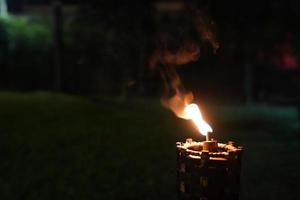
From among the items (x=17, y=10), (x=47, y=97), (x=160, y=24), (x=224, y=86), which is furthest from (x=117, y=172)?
(x=17, y=10)

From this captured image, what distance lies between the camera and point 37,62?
22344mm

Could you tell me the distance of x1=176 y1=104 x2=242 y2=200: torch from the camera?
4.45 m

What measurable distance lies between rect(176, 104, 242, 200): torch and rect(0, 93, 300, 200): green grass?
110 inches

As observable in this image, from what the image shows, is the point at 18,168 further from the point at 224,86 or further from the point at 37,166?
the point at 224,86

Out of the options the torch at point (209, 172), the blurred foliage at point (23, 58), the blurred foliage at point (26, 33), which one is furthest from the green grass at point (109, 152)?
the blurred foliage at point (26, 33)

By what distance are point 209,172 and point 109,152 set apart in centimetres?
501

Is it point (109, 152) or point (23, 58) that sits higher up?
point (23, 58)

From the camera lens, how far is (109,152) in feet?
30.5

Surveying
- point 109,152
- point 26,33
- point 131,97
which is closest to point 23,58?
point 26,33

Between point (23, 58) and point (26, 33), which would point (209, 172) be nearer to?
point (23, 58)

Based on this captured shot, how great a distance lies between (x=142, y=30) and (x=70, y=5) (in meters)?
7.83

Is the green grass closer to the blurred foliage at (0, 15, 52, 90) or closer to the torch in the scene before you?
the torch

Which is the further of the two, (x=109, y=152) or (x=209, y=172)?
(x=109, y=152)

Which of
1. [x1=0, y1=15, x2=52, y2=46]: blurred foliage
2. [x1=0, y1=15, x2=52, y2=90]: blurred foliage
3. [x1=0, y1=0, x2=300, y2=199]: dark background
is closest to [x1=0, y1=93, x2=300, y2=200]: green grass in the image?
[x1=0, y1=0, x2=300, y2=199]: dark background
